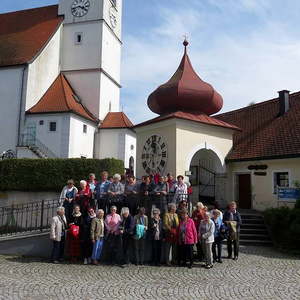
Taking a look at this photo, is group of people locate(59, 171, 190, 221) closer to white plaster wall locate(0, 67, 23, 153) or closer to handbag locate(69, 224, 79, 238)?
handbag locate(69, 224, 79, 238)

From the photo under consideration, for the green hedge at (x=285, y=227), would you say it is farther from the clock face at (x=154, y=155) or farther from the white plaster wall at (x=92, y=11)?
the white plaster wall at (x=92, y=11)

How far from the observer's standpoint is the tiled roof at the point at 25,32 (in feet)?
99.3

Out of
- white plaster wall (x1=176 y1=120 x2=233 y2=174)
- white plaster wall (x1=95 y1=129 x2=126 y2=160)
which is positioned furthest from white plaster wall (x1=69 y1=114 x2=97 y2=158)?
white plaster wall (x1=176 y1=120 x2=233 y2=174)

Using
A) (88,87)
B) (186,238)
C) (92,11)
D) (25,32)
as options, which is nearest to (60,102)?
(88,87)

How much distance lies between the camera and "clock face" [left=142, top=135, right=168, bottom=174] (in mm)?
16812

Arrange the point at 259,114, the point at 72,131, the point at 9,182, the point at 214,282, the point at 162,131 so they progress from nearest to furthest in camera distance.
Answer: the point at 214,282
the point at 162,131
the point at 9,182
the point at 259,114
the point at 72,131

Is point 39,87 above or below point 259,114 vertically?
above

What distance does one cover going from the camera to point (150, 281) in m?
8.43

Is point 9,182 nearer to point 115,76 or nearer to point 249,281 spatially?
point 249,281

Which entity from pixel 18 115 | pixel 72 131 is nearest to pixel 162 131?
pixel 72 131

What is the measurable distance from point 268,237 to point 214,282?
6.19 metres

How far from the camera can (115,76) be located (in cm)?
3688

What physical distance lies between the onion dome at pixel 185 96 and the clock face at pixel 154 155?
155cm

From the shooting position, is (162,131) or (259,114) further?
(259,114)
